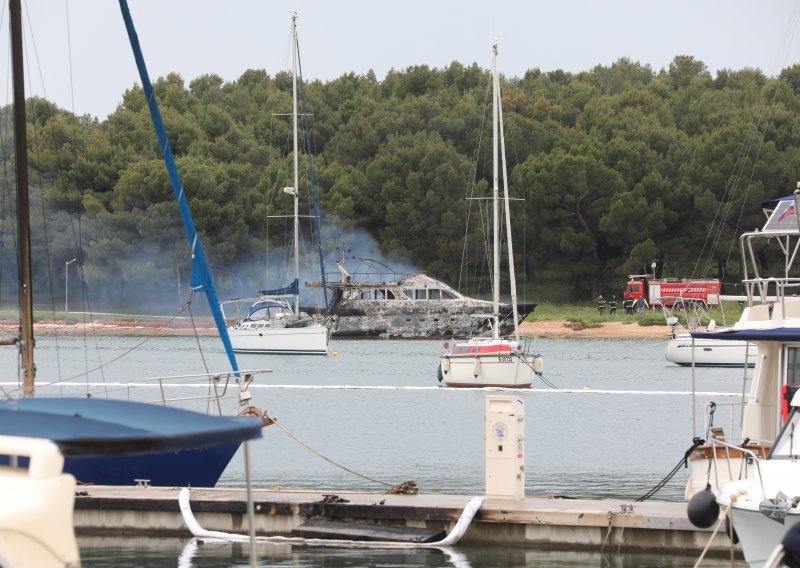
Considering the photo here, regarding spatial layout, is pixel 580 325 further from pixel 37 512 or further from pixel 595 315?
pixel 37 512

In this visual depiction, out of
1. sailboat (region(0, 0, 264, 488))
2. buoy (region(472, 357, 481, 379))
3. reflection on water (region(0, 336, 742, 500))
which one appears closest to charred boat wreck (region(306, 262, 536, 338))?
reflection on water (region(0, 336, 742, 500))

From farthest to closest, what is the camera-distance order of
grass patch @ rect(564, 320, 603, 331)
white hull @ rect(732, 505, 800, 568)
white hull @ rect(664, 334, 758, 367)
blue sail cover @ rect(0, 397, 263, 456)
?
grass patch @ rect(564, 320, 603, 331) < white hull @ rect(664, 334, 758, 367) < white hull @ rect(732, 505, 800, 568) < blue sail cover @ rect(0, 397, 263, 456)

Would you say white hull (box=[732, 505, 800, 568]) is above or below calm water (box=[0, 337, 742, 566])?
above

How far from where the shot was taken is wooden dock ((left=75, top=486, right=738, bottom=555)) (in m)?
16.3

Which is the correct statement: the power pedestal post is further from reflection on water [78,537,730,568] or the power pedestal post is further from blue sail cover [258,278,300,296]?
blue sail cover [258,278,300,296]

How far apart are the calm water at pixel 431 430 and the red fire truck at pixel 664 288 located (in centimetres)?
1233

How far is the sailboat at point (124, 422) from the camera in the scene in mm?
7621

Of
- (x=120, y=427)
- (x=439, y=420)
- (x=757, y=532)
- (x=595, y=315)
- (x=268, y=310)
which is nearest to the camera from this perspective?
(x=120, y=427)

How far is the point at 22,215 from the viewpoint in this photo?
21297mm

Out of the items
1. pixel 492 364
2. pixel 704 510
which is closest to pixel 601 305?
pixel 492 364

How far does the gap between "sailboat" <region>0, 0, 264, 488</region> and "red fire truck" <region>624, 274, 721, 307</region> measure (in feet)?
198

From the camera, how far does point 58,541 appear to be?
7191 millimetres

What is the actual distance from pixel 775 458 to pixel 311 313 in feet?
243

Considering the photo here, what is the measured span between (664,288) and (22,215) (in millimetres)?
66999
